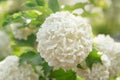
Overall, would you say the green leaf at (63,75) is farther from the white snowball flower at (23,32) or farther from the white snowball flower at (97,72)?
the white snowball flower at (23,32)

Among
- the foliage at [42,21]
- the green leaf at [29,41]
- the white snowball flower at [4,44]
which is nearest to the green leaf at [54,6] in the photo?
the foliage at [42,21]

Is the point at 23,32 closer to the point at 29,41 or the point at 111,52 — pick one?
the point at 29,41

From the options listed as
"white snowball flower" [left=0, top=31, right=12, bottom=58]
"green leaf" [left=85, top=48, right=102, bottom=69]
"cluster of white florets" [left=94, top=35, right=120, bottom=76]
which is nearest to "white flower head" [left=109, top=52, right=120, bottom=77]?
"cluster of white florets" [left=94, top=35, right=120, bottom=76]

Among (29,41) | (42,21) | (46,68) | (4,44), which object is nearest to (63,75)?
(46,68)

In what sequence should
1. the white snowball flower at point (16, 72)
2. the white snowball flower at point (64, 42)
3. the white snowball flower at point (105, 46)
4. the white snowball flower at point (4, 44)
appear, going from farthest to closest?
1. the white snowball flower at point (4, 44)
2. the white snowball flower at point (105, 46)
3. the white snowball flower at point (16, 72)
4. the white snowball flower at point (64, 42)

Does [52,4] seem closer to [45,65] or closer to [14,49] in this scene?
[45,65]
